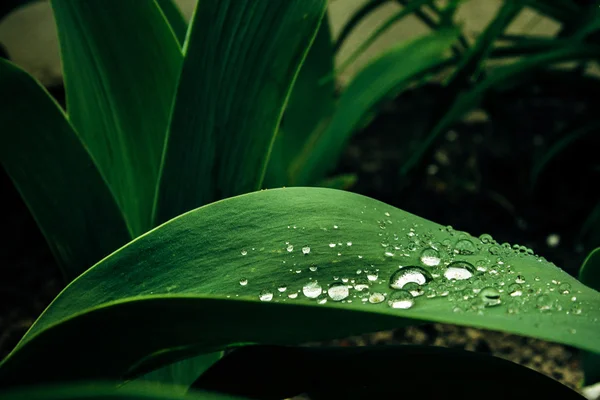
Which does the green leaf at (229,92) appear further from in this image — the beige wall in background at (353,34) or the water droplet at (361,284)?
the beige wall in background at (353,34)

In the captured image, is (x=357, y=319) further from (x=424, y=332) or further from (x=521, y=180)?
(x=521, y=180)

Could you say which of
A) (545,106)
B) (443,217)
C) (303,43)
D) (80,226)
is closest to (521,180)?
(443,217)

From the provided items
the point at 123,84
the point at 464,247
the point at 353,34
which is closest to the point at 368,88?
the point at 123,84

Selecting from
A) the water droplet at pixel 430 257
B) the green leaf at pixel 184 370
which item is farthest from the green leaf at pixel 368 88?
the water droplet at pixel 430 257

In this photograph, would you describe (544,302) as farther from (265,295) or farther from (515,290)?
(265,295)

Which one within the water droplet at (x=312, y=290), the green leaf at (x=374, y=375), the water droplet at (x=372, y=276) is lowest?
the green leaf at (x=374, y=375)

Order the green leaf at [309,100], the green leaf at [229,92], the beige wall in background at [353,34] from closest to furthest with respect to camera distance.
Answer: the green leaf at [229,92]
the green leaf at [309,100]
the beige wall in background at [353,34]

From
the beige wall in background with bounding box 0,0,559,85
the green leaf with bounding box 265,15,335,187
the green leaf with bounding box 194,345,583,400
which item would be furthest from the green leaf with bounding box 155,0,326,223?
the beige wall in background with bounding box 0,0,559,85
